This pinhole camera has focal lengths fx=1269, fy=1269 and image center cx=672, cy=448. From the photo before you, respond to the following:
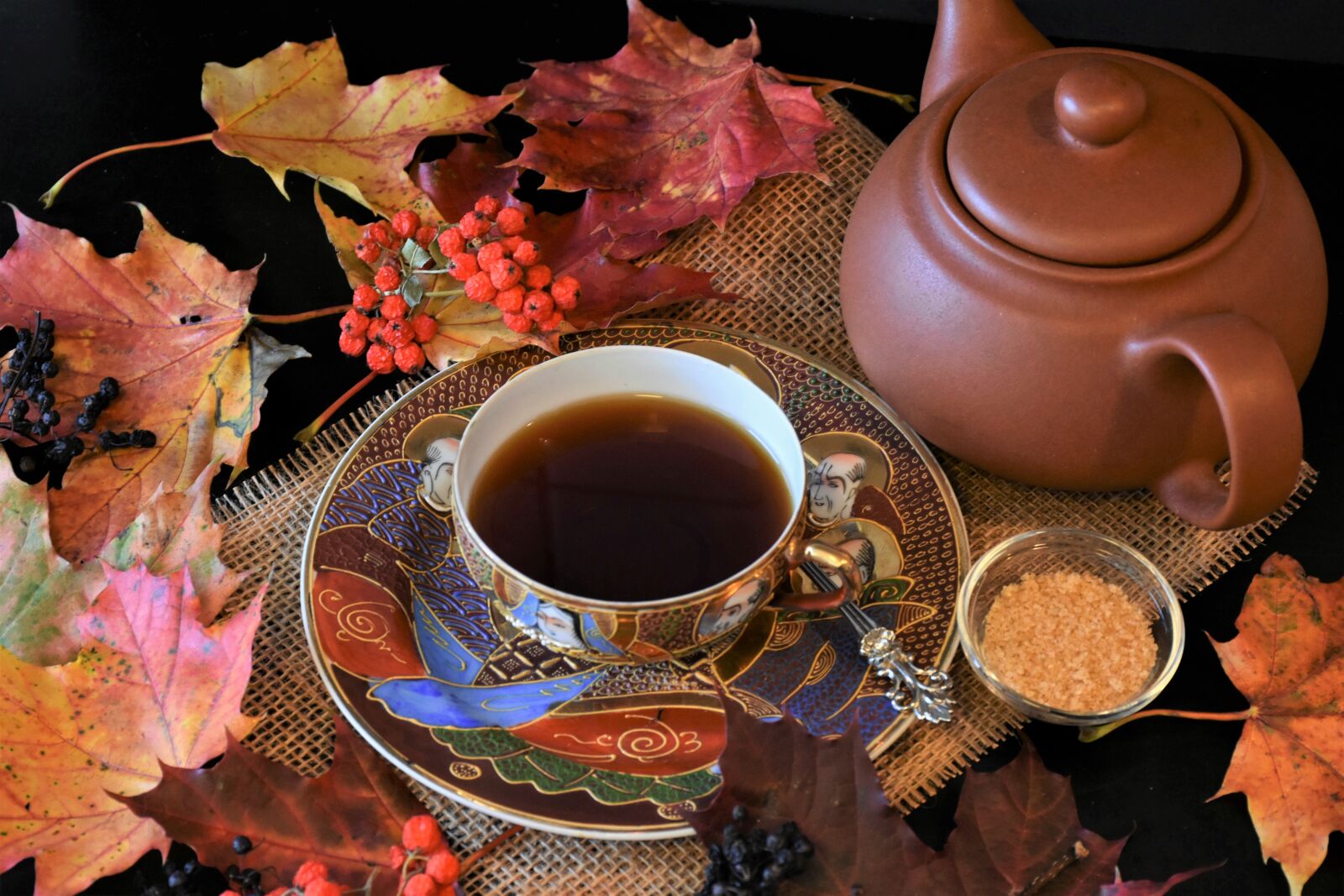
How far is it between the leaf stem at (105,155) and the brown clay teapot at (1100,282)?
0.62 m

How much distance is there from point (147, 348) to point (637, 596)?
438 millimetres

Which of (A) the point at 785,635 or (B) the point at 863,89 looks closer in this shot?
(A) the point at 785,635

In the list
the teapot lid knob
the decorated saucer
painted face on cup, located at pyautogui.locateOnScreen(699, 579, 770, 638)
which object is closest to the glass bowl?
the decorated saucer

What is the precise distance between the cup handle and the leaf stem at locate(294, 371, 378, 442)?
357 millimetres

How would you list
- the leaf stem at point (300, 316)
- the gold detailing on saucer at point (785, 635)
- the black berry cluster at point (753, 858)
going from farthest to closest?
the leaf stem at point (300, 316)
the gold detailing on saucer at point (785, 635)
the black berry cluster at point (753, 858)

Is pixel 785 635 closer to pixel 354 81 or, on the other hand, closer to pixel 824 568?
pixel 824 568

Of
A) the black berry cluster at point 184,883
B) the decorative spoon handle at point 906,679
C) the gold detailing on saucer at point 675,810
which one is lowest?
the black berry cluster at point 184,883

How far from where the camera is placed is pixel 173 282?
93 centimetres

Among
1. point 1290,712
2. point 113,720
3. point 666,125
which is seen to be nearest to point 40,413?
point 113,720

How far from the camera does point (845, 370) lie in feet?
2.95

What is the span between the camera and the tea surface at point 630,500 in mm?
717

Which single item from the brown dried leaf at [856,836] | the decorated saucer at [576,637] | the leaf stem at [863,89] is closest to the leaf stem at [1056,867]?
the brown dried leaf at [856,836]

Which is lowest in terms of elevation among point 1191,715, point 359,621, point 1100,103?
point 1191,715

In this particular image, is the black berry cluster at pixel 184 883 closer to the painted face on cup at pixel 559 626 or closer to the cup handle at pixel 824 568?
the painted face on cup at pixel 559 626
